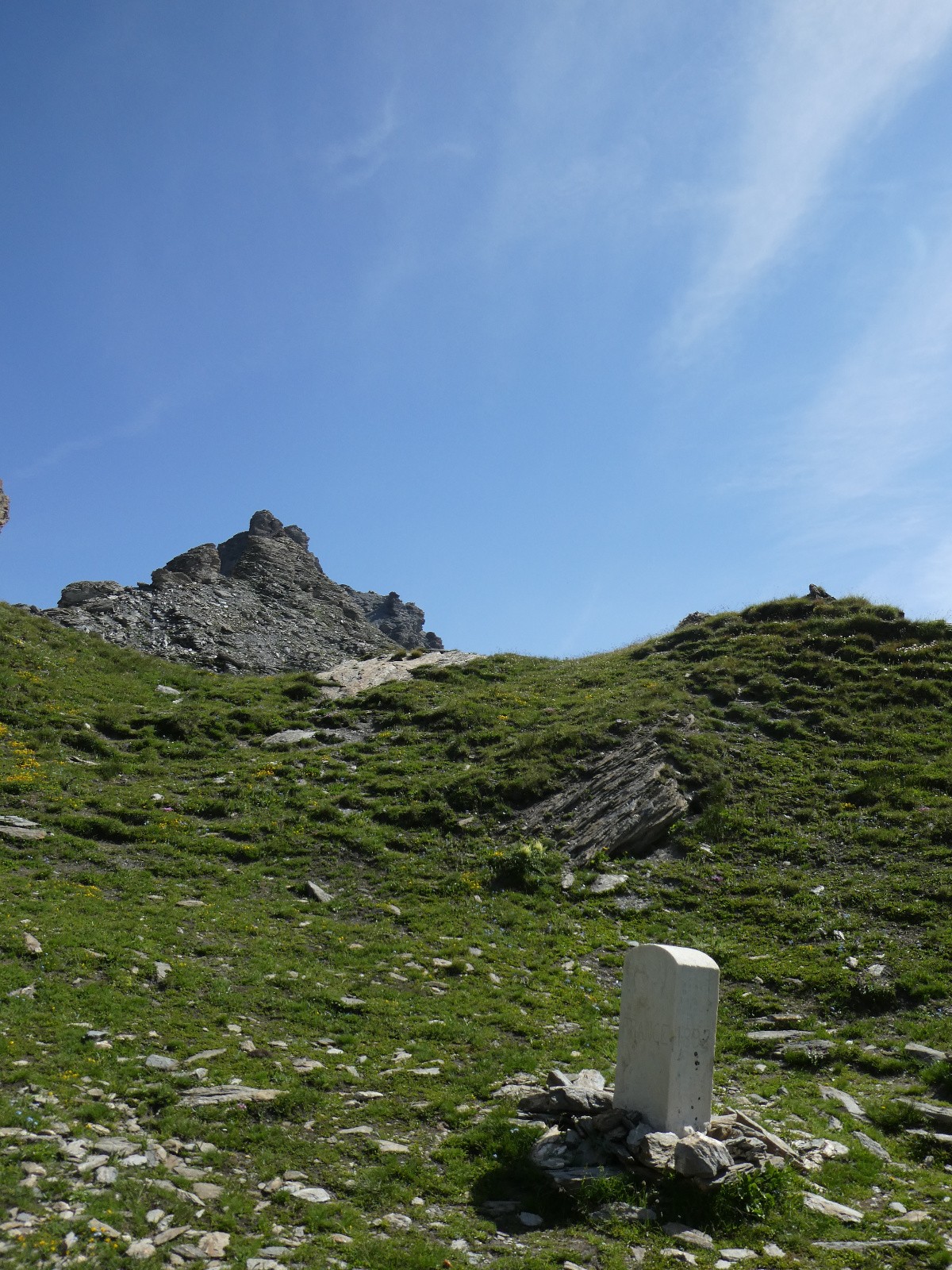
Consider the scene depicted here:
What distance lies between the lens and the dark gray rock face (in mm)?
47594

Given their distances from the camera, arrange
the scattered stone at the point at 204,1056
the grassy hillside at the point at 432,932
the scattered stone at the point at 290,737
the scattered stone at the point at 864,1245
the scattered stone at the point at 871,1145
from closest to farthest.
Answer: the scattered stone at the point at 864,1245
the grassy hillside at the point at 432,932
the scattered stone at the point at 871,1145
the scattered stone at the point at 204,1056
the scattered stone at the point at 290,737

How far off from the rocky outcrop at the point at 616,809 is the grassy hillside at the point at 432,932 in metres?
0.79

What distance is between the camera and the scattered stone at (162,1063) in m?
11.6

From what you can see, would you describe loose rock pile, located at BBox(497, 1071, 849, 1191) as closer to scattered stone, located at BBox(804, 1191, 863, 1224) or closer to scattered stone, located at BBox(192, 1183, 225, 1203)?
scattered stone, located at BBox(804, 1191, 863, 1224)

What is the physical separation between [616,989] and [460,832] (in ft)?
28.3

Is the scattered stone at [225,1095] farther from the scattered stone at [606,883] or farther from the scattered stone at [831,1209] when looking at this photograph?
the scattered stone at [606,883]

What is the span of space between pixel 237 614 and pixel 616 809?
119ft

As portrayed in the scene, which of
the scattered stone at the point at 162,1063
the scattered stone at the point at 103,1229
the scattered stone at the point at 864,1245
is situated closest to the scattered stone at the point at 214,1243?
the scattered stone at the point at 103,1229

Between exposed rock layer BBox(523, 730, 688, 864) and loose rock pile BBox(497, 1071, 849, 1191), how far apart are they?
12492 mm

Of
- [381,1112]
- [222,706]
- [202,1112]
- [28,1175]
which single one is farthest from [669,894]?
[222,706]

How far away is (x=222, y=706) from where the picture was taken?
35594 millimetres

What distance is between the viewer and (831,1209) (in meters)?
9.81

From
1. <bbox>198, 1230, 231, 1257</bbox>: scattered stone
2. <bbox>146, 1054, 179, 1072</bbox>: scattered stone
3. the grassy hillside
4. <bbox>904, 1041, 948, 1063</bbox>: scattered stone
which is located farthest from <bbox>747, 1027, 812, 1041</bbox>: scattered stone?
<bbox>198, 1230, 231, 1257</bbox>: scattered stone

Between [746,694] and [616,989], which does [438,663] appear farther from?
[616,989]
